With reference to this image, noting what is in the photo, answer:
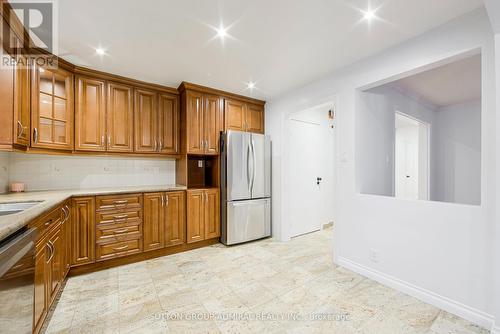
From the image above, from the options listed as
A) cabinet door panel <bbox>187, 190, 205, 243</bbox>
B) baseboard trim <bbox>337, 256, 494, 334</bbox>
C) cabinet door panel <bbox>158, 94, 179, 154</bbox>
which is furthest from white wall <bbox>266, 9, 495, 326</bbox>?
cabinet door panel <bbox>158, 94, 179, 154</bbox>

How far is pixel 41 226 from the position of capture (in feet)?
4.90

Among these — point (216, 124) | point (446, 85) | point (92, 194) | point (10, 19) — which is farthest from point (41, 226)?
point (446, 85)

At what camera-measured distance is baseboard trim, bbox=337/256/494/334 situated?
164 cm

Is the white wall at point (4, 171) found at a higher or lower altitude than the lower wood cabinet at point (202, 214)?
higher

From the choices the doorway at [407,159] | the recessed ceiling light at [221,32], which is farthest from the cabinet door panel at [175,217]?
the doorway at [407,159]

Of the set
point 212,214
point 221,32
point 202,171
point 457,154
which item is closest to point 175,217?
point 212,214

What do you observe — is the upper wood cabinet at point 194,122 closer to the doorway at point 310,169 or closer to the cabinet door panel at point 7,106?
the doorway at point 310,169

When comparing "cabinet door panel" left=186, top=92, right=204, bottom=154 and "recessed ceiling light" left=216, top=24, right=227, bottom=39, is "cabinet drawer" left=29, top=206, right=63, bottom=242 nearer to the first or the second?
"cabinet door panel" left=186, top=92, right=204, bottom=154

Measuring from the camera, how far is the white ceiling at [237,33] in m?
1.63

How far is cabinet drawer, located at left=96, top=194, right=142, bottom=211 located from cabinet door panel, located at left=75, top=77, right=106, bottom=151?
68 centimetres

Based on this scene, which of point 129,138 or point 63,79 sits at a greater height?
point 63,79

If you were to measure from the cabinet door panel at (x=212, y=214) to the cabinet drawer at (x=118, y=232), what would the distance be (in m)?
0.92

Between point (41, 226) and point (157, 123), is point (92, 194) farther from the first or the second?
point (157, 123)

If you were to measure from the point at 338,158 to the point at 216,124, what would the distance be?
6.08ft
